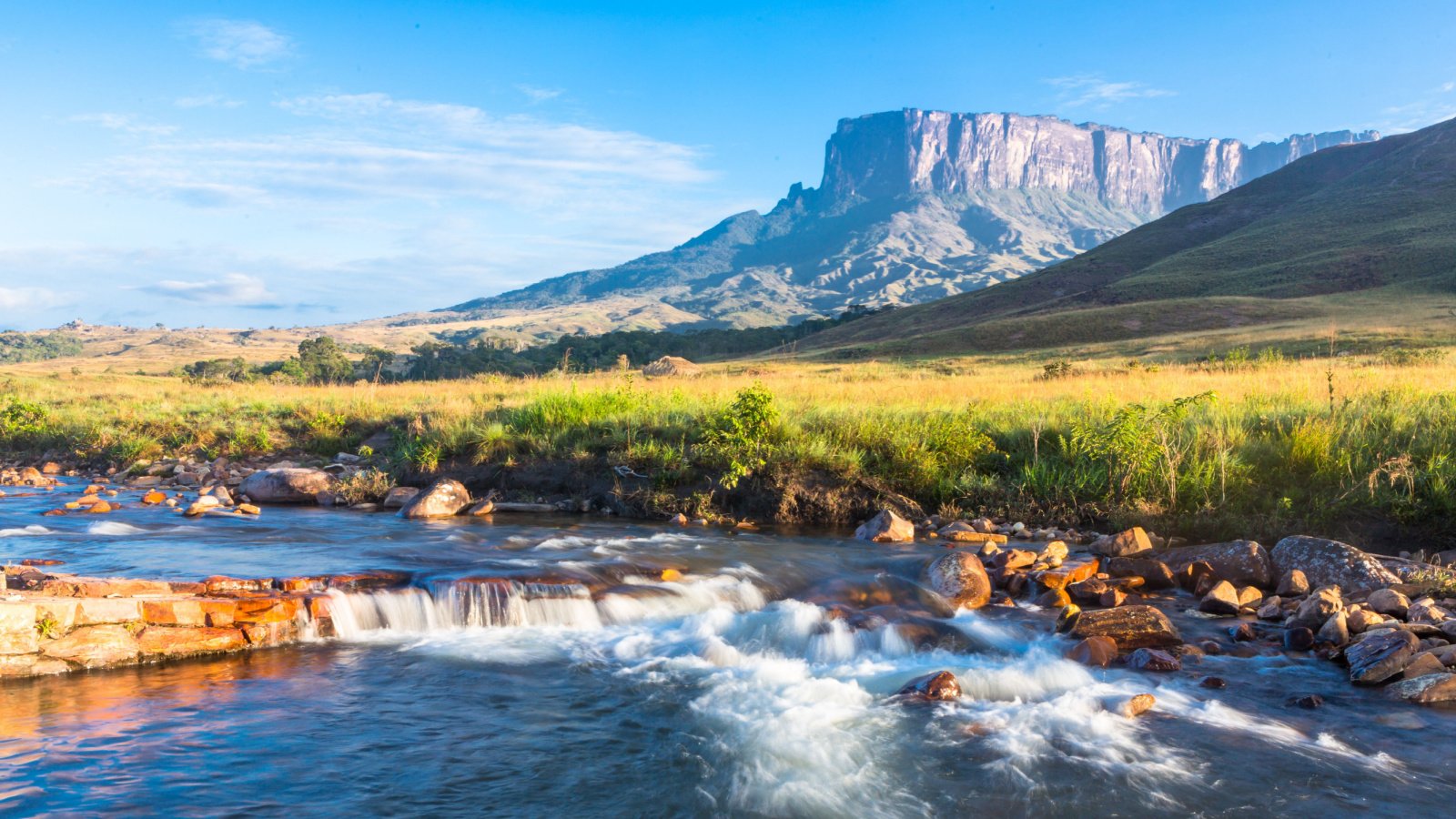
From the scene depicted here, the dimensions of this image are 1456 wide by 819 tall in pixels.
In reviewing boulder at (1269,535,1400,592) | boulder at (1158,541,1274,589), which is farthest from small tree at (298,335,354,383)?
boulder at (1269,535,1400,592)

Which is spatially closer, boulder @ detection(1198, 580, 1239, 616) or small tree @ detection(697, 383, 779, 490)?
boulder @ detection(1198, 580, 1239, 616)

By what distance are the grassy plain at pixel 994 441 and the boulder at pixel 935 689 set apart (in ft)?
20.8

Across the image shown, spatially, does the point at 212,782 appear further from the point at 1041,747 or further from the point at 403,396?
the point at 403,396

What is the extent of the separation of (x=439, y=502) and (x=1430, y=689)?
13.1 m

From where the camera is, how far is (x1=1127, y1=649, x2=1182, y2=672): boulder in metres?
7.99

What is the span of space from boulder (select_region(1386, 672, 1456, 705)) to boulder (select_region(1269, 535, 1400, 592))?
2.31 meters

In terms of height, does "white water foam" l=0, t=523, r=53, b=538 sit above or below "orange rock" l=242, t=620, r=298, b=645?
above

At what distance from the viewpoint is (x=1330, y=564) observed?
32.3ft

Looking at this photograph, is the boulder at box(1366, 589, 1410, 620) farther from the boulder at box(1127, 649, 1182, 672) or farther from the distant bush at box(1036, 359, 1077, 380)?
the distant bush at box(1036, 359, 1077, 380)

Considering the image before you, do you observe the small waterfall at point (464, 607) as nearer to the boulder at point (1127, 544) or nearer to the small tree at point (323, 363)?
the boulder at point (1127, 544)

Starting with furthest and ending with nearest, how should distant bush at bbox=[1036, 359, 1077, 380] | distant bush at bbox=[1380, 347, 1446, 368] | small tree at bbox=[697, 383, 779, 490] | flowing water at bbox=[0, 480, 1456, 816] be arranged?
distant bush at bbox=[1036, 359, 1077, 380]
distant bush at bbox=[1380, 347, 1446, 368]
small tree at bbox=[697, 383, 779, 490]
flowing water at bbox=[0, 480, 1456, 816]

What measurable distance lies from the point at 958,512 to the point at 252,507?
11.7 meters

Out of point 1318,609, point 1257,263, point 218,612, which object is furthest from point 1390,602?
point 1257,263

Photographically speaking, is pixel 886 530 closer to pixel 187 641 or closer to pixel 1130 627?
pixel 1130 627
